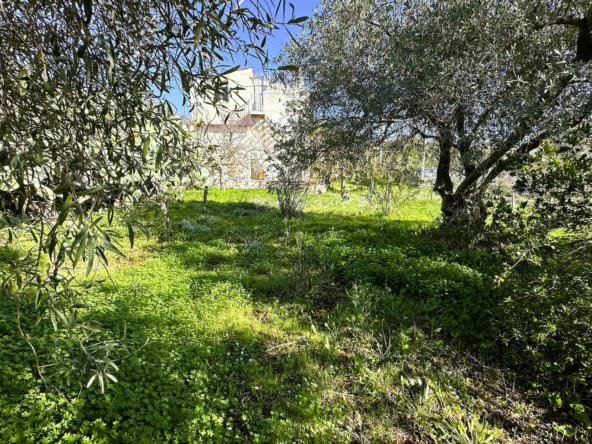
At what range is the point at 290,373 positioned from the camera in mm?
3236

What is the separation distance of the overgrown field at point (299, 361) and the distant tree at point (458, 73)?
1838mm

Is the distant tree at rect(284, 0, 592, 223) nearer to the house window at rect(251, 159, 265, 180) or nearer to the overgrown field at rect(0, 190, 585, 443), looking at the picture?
the overgrown field at rect(0, 190, 585, 443)

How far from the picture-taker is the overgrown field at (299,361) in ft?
8.14

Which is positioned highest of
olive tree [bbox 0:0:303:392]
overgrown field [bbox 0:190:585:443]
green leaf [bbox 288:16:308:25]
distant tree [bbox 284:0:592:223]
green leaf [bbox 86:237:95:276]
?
distant tree [bbox 284:0:592:223]

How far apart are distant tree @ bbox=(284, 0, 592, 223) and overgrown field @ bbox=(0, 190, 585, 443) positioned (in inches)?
72.4

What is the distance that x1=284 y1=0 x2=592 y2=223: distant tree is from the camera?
12.6 ft

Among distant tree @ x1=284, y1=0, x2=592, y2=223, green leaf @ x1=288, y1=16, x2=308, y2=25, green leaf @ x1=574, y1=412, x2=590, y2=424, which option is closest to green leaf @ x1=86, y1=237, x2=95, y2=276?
green leaf @ x1=288, y1=16, x2=308, y2=25

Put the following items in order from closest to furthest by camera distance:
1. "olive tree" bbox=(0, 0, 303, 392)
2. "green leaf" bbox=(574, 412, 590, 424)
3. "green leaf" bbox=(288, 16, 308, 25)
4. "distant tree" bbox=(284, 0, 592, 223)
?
"olive tree" bbox=(0, 0, 303, 392)
"green leaf" bbox=(288, 16, 308, 25)
"green leaf" bbox=(574, 412, 590, 424)
"distant tree" bbox=(284, 0, 592, 223)

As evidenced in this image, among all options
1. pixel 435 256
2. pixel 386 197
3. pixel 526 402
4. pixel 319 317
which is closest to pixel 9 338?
pixel 319 317

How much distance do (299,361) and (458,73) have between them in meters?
4.15

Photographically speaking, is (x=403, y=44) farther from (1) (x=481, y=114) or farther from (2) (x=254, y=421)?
(2) (x=254, y=421)

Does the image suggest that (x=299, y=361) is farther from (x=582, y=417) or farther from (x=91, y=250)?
(x=91, y=250)

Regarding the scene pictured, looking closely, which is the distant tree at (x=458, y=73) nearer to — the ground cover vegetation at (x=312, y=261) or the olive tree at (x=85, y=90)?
the ground cover vegetation at (x=312, y=261)

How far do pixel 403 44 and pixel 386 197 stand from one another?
6471mm
